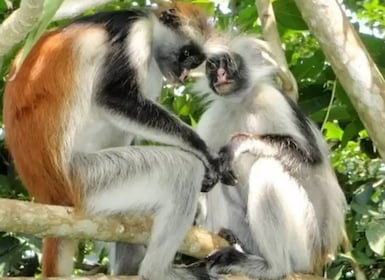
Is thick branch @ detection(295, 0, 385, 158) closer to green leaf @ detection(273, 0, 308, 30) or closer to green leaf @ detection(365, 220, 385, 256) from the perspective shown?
green leaf @ detection(365, 220, 385, 256)

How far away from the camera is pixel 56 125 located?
409cm

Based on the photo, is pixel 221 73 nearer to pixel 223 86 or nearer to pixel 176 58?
pixel 223 86

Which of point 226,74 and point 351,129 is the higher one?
point 226,74

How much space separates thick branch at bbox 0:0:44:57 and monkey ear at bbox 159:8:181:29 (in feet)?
7.47

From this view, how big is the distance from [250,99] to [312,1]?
1510 mm

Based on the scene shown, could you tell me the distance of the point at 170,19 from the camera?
4691 mm

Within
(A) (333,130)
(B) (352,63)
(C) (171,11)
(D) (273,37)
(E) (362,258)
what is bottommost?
(E) (362,258)

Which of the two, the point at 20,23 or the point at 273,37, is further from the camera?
the point at 273,37

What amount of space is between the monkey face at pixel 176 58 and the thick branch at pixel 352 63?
130cm

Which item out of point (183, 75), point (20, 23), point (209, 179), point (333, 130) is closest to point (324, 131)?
point (333, 130)

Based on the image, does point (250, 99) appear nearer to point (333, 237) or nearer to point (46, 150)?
point (333, 237)

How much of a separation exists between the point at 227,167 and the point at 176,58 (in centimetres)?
70

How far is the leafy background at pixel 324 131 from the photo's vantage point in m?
4.73

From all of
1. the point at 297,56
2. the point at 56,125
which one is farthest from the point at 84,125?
the point at 297,56
